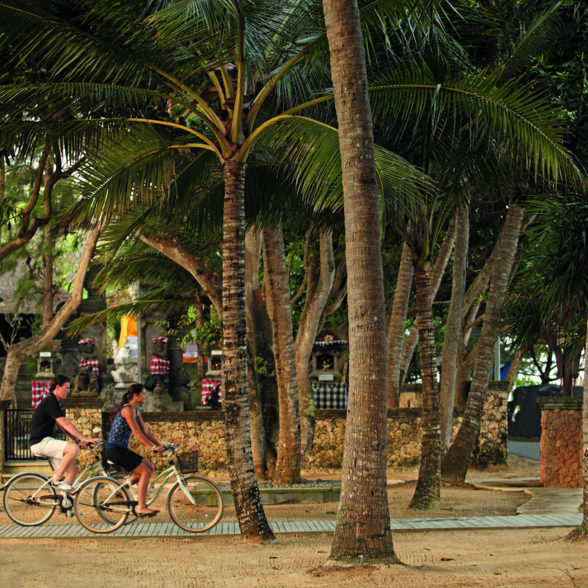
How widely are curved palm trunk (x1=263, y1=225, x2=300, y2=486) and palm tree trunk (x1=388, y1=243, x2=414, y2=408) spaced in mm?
2801

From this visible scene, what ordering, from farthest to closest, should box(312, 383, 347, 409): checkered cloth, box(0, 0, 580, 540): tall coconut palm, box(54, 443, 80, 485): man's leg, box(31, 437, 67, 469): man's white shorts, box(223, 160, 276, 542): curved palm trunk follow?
box(312, 383, 347, 409): checkered cloth
box(31, 437, 67, 469): man's white shorts
box(54, 443, 80, 485): man's leg
box(223, 160, 276, 542): curved palm trunk
box(0, 0, 580, 540): tall coconut palm

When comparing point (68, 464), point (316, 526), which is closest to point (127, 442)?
point (68, 464)

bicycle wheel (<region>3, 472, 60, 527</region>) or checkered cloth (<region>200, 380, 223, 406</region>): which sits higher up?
checkered cloth (<region>200, 380, 223, 406</region>)

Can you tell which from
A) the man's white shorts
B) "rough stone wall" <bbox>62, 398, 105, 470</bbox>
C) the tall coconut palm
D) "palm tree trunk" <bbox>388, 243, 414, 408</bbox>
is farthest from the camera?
"rough stone wall" <bbox>62, 398, 105, 470</bbox>

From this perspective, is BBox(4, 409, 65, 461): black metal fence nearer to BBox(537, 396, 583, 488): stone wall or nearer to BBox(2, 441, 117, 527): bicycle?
BBox(2, 441, 117, 527): bicycle

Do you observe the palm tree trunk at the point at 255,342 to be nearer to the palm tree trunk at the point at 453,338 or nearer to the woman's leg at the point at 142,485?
the palm tree trunk at the point at 453,338

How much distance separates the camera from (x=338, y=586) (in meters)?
5.36

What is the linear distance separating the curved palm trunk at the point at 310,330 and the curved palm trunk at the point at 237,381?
228 inches

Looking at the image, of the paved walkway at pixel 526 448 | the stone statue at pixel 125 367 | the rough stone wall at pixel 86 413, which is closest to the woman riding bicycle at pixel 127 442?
the rough stone wall at pixel 86 413

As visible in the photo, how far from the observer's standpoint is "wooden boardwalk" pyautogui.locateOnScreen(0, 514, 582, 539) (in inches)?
339

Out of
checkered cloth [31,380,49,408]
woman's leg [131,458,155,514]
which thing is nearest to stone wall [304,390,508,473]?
woman's leg [131,458,155,514]

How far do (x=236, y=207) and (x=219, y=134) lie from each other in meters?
0.85

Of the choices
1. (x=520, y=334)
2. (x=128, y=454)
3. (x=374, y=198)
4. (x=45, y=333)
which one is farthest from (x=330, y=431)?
(x=374, y=198)

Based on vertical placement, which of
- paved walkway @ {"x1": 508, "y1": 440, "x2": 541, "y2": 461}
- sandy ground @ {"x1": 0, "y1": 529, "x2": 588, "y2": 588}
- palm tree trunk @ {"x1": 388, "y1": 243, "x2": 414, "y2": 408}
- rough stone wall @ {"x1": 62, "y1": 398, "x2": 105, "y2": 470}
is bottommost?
paved walkway @ {"x1": 508, "y1": 440, "x2": 541, "y2": 461}
